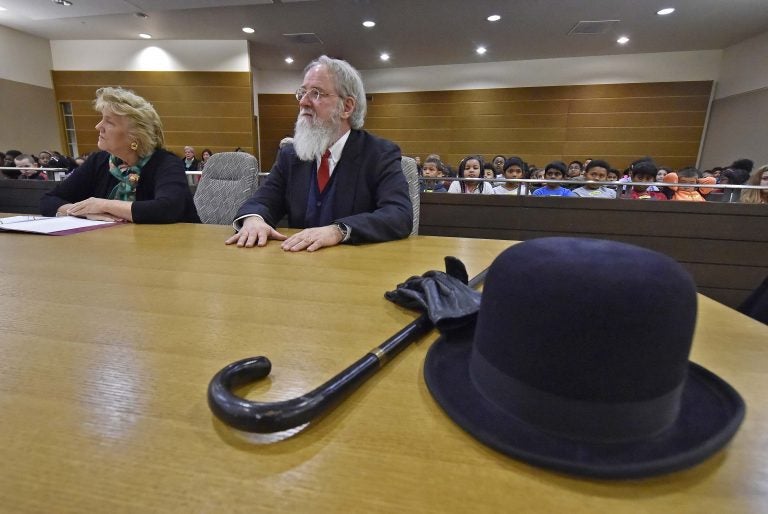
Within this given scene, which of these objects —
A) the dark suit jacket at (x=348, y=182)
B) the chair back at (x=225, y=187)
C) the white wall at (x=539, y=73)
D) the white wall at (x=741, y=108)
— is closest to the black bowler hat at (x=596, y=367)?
the dark suit jacket at (x=348, y=182)

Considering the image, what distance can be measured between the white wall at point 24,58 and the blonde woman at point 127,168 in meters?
7.94

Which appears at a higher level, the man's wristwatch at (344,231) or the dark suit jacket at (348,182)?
the dark suit jacket at (348,182)

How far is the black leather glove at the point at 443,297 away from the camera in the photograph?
50 cm

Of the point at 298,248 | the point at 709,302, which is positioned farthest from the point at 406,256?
Result: the point at 709,302

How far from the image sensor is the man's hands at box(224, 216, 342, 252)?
3.32ft

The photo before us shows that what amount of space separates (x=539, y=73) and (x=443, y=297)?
869cm

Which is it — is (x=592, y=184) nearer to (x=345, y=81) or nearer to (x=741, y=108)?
(x=345, y=81)

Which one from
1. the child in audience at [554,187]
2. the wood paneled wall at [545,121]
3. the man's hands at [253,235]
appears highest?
the wood paneled wall at [545,121]

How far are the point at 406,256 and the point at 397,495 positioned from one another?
2.42 ft

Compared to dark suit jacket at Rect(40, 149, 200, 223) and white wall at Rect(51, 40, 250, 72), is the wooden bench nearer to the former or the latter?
dark suit jacket at Rect(40, 149, 200, 223)

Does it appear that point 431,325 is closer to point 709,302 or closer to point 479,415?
point 479,415

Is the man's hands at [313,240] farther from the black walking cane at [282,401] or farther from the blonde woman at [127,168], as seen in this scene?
the blonde woman at [127,168]

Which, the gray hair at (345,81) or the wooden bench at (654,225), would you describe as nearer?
the gray hair at (345,81)

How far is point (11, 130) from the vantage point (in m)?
7.03
